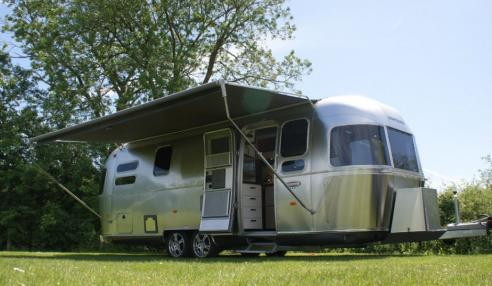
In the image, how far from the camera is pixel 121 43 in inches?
983

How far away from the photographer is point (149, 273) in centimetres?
647

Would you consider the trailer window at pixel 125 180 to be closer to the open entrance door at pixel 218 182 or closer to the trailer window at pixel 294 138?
the open entrance door at pixel 218 182

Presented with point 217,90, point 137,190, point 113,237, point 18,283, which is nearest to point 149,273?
point 18,283

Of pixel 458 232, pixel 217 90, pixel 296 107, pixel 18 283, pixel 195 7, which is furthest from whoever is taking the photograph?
pixel 195 7

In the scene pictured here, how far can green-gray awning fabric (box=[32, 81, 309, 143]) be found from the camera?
10141mm

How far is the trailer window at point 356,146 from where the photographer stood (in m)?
9.91

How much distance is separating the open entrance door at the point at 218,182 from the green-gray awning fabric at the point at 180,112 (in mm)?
465


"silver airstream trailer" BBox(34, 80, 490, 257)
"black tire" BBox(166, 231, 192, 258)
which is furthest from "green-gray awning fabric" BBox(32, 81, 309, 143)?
→ "black tire" BBox(166, 231, 192, 258)

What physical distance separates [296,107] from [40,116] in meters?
18.8

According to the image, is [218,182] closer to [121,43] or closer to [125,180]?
[125,180]

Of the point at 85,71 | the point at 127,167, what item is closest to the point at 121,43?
the point at 85,71

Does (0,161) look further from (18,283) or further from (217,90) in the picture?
(18,283)

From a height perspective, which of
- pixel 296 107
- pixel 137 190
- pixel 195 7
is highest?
pixel 195 7

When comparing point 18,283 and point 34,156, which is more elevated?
point 34,156
